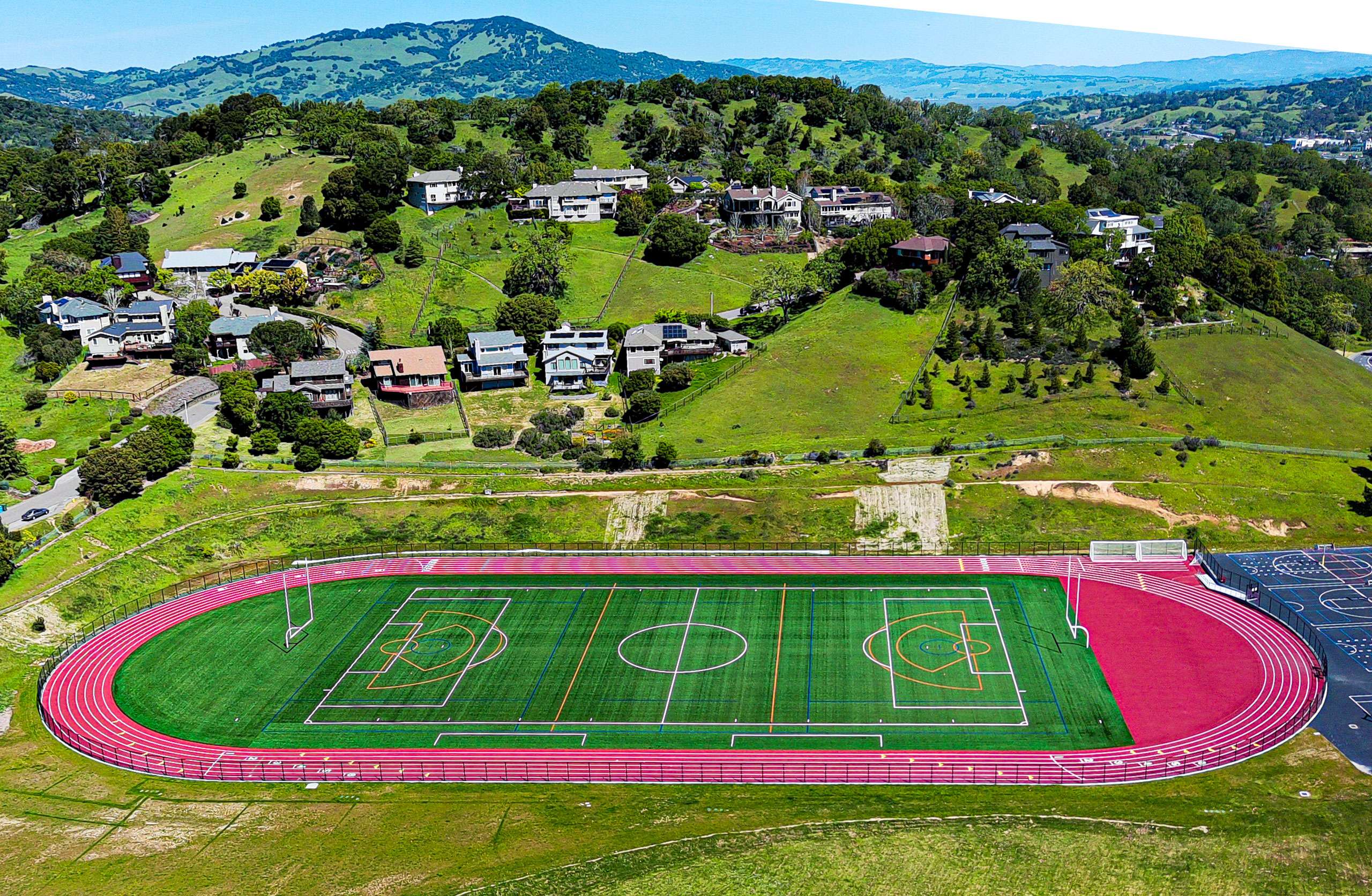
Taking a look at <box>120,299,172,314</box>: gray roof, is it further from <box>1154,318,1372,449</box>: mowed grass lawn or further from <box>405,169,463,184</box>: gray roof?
<box>1154,318,1372,449</box>: mowed grass lawn

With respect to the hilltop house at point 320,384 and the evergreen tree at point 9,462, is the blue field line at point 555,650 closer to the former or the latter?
the hilltop house at point 320,384

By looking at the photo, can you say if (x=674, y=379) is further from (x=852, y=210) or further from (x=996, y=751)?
(x=996, y=751)

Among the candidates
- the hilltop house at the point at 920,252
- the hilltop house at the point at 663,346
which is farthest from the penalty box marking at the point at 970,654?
the hilltop house at the point at 920,252

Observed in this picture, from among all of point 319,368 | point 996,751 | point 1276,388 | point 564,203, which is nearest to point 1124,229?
point 1276,388

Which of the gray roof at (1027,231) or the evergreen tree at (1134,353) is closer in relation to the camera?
the evergreen tree at (1134,353)

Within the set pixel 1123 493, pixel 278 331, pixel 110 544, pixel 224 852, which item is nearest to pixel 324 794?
pixel 224 852

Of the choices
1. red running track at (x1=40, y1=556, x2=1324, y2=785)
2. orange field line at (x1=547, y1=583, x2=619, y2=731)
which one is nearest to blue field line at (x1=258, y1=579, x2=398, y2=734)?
red running track at (x1=40, y1=556, x2=1324, y2=785)
